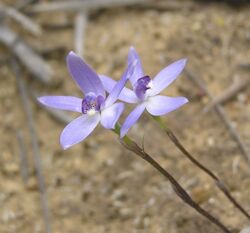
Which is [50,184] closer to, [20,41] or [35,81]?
[35,81]

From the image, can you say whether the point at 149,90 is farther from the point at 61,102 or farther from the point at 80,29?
the point at 80,29

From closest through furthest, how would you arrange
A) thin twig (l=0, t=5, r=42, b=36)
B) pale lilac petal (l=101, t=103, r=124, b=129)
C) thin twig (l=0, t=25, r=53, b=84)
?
pale lilac petal (l=101, t=103, r=124, b=129)
thin twig (l=0, t=25, r=53, b=84)
thin twig (l=0, t=5, r=42, b=36)

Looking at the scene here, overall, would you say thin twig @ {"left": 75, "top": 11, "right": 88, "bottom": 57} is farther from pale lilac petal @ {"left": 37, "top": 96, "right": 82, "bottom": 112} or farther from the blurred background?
pale lilac petal @ {"left": 37, "top": 96, "right": 82, "bottom": 112}

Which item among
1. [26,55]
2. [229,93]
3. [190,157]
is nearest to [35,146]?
[26,55]

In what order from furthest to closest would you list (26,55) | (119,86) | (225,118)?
(26,55)
(225,118)
(119,86)

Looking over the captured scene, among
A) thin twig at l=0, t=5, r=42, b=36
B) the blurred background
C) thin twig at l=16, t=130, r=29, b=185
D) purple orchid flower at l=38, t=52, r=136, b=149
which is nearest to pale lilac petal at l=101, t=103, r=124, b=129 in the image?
purple orchid flower at l=38, t=52, r=136, b=149

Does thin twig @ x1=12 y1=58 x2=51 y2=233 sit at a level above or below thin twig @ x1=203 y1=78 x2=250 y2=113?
below

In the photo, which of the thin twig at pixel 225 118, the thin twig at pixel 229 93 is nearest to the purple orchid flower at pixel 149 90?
the thin twig at pixel 225 118
